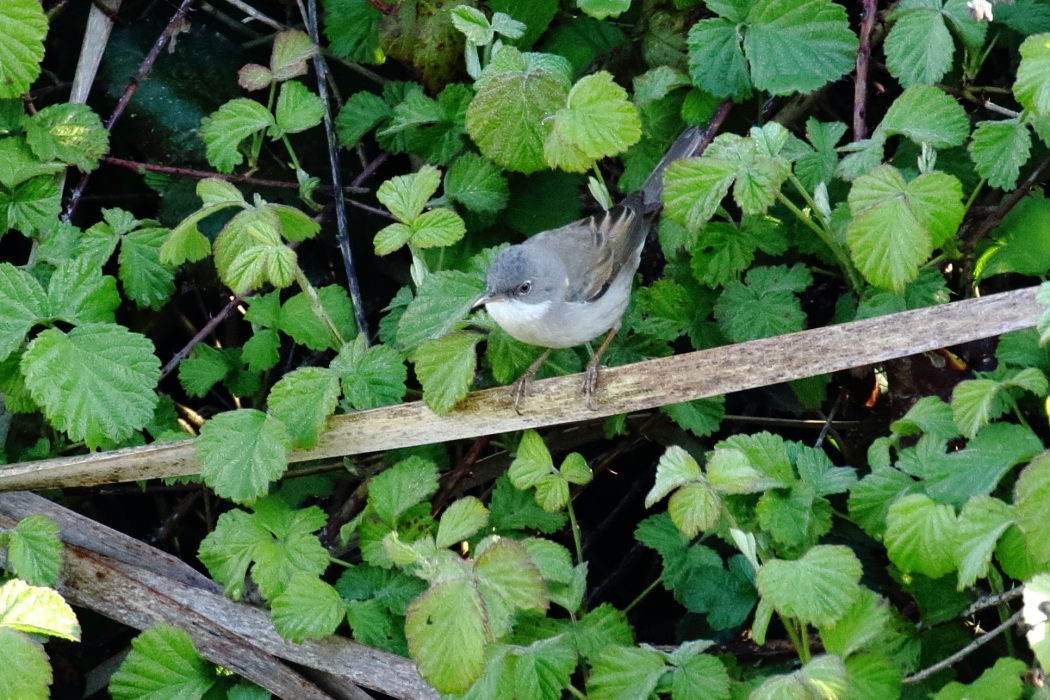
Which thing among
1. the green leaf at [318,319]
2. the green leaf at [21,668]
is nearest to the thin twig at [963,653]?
the green leaf at [318,319]

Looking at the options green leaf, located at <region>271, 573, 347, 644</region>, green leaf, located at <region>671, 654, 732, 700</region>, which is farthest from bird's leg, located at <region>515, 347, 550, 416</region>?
green leaf, located at <region>671, 654, 732, 700</region>

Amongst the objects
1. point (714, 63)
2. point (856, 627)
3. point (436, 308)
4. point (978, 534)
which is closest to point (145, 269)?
point (436, 308)

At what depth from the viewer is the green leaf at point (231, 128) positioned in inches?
142

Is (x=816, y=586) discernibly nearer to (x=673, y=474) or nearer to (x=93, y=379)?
(x=673, y=474)

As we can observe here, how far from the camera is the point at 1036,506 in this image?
2.29 meters

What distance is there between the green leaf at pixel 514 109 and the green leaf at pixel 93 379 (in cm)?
125

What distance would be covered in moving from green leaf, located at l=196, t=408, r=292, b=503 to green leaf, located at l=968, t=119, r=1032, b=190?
2.16 meters

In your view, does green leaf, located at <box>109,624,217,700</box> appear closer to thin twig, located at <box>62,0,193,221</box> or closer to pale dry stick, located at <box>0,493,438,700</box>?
pale dry stick, located at <box>0,493,438,700</box>

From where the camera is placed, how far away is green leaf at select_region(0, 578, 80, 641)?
8.32 ft

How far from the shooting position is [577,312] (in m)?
3.32

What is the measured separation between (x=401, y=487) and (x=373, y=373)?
0.35 meters

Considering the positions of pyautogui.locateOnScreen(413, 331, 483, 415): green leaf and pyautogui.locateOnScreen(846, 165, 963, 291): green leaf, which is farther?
pyautogui.locateOnScreen(413, 331, 483, 415): green leaf

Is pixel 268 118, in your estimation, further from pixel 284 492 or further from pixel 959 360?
pixel 959 360

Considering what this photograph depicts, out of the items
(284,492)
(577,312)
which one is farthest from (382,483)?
(577,312)
